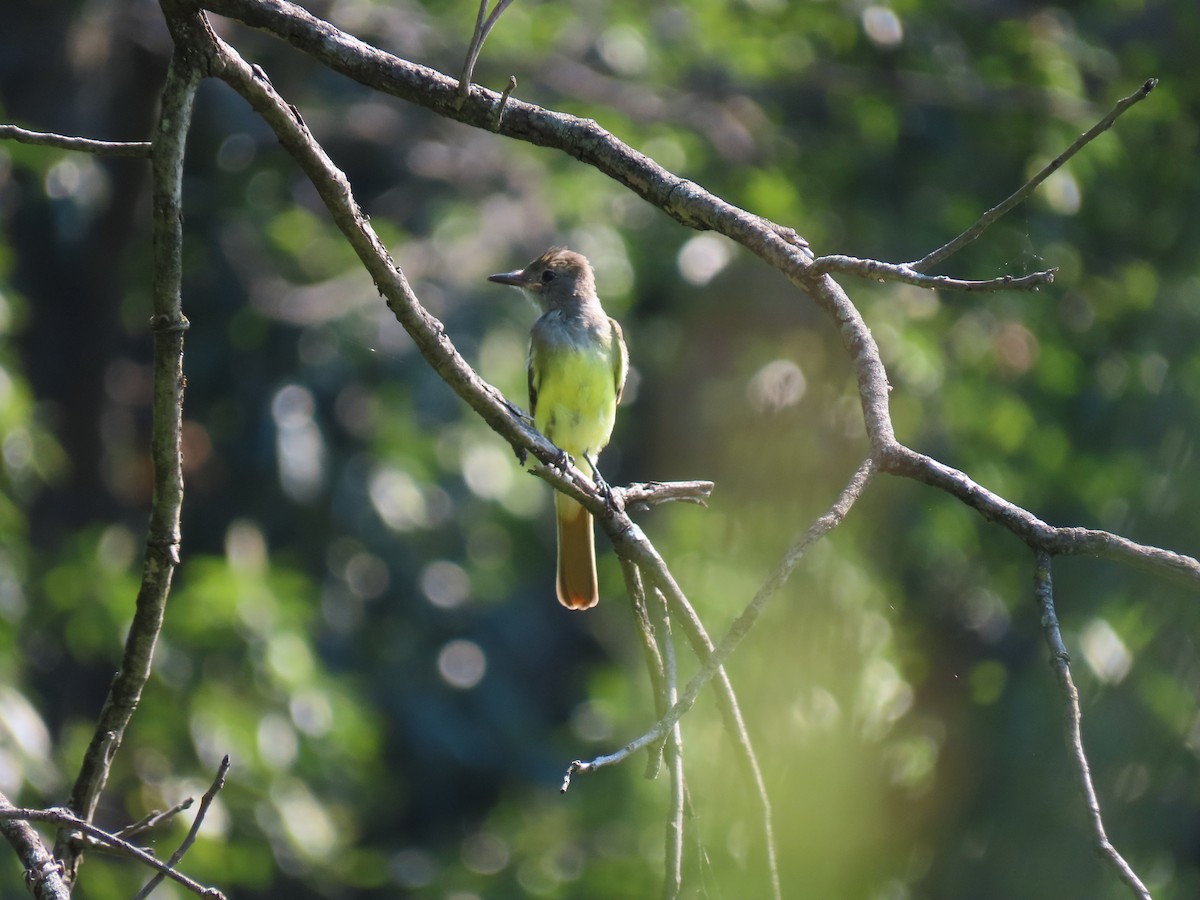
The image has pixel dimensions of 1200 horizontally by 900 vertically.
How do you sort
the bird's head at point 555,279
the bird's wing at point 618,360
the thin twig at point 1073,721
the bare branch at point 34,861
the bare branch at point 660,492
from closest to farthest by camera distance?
the thin twig at point 1073,721 → the bare branch at point 34,861 → the bare branch at point 660,492 → the bird's wing at point 618,360 → the bird's head at point 555,279

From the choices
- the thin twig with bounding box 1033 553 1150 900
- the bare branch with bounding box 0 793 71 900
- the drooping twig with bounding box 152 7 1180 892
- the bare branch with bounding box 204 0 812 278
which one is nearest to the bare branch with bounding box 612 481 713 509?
the drooping twig with bounding box 152 7 1180 892

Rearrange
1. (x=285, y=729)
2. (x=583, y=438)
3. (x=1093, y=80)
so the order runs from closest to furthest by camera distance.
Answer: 1. (x=583, y=438)
2. (x=285, y=729)
3. (x=1093, y=80)

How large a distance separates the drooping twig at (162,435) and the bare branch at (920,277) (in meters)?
1.06

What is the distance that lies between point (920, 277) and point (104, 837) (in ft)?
4.64

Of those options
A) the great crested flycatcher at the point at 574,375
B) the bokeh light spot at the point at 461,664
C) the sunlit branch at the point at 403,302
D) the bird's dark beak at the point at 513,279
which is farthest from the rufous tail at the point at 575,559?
the bokeh light spot at the point at 461,664

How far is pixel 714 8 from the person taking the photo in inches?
336

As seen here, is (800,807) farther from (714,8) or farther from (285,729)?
(714,8)

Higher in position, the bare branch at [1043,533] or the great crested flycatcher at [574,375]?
the great crested flycatcher at [574,375]

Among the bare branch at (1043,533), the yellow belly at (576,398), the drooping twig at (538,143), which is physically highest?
the yellow belly at (576,398)

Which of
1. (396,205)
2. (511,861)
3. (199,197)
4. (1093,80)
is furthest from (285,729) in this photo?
(1093,80)

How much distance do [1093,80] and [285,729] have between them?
6.43 meters

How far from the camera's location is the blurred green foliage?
659 centimetres

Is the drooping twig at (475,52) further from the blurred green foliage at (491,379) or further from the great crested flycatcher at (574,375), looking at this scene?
the great crested flycatcher at (574,375)

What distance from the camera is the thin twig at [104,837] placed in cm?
204
